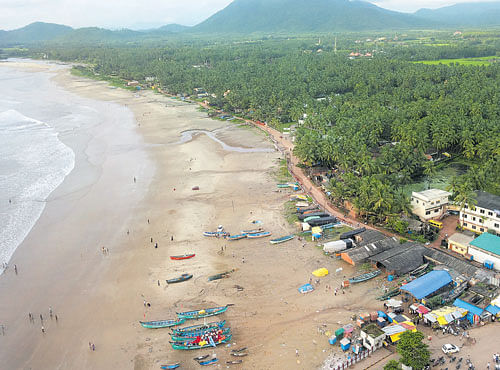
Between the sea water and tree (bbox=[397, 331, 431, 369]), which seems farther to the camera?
the sea water

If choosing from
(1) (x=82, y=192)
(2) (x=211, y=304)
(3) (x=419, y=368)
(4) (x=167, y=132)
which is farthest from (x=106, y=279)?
(4) (x=167, y=132)

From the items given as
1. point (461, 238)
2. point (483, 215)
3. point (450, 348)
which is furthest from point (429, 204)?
point (450, 348)

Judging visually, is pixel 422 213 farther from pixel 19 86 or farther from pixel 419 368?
pixel 19 86

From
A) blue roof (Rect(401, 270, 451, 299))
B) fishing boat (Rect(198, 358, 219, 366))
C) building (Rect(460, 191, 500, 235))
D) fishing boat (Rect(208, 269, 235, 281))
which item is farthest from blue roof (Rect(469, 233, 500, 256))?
fishing boat (Rect(198, 358, 219, 366))

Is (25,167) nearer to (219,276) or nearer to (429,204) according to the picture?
(219,276)

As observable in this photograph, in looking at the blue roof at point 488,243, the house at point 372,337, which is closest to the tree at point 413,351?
the house at point 372,337

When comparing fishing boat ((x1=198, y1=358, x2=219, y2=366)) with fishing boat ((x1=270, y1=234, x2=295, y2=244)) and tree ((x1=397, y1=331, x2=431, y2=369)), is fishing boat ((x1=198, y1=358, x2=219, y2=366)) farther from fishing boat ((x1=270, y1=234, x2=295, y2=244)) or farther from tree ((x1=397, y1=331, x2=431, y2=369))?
fishing boat ((x1=270, y1=234, x2=295, y2=244))

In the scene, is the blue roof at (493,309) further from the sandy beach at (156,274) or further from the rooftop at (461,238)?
the rooftop at (461,238)
